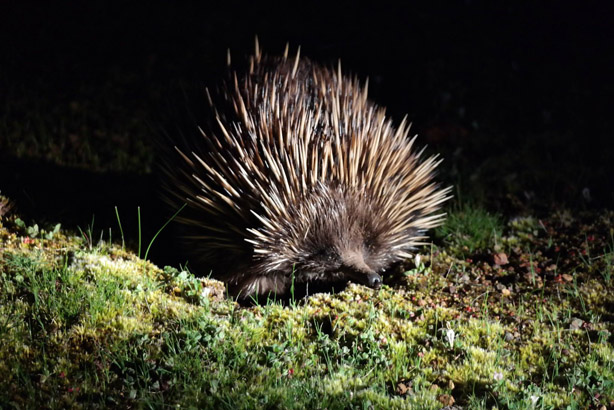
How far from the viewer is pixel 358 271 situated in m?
3.45

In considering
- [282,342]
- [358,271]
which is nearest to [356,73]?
[358,271]

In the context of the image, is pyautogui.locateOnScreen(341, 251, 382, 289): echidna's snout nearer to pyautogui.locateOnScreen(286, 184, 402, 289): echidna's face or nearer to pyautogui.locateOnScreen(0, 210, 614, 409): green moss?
pyautogui.locateOnScreen(286, 184, 402, 289): echidna's face

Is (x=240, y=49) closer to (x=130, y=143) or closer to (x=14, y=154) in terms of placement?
(x=130, y=143)

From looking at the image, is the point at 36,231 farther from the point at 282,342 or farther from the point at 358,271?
the point at 358,271

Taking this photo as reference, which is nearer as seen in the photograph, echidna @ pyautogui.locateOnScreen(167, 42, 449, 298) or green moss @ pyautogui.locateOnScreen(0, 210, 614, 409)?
green moss @ pyautogui.locateOnScreen(0, 210, 614, 409)

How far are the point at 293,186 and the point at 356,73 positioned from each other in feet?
8.93

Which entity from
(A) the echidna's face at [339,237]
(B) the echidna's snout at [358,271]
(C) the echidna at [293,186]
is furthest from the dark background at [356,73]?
(B) the echidna's snout at [358,271]

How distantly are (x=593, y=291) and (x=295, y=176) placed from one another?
1.84 m

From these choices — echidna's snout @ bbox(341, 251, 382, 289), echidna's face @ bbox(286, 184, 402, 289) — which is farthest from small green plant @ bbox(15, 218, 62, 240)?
echidna's snout @ bbox(341, 251, 382, 289)

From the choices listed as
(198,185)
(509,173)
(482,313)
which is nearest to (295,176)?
(198,185)

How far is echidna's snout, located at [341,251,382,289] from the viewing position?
3.39m

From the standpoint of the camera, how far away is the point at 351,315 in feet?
10.8

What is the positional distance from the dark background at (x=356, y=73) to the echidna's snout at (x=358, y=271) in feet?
4.30

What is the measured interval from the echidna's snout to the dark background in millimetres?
1311
